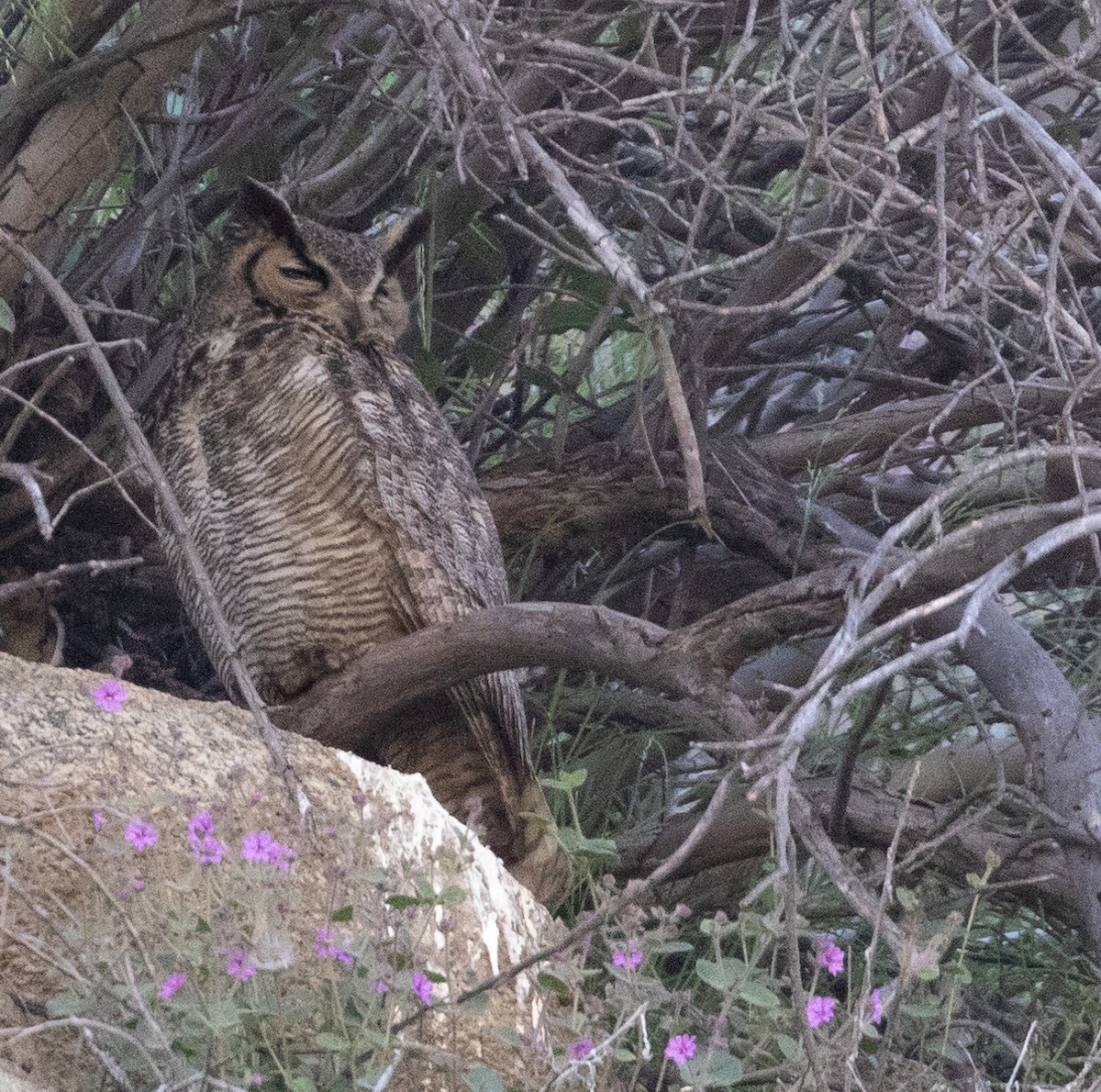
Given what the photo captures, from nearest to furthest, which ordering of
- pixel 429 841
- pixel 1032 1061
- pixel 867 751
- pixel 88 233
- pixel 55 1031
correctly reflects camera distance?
1. pixel 55 1031
2. pixel 1032 1061
3. pixel 429 841
4. pixel 867 751
5. pixel 88 233

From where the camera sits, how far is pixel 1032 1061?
5.16ft

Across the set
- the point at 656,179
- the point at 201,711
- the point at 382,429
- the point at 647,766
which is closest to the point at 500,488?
the point at 382,429

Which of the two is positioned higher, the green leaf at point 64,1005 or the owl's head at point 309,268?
the owl's head at point 309,268

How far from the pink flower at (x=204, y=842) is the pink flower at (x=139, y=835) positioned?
0.04 metres

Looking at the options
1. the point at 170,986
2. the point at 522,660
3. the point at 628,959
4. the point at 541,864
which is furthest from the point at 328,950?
the point at 541,864

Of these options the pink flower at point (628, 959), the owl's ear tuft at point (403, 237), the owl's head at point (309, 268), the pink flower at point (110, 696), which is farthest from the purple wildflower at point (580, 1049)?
the owl's ear tuft at point (403, 237)

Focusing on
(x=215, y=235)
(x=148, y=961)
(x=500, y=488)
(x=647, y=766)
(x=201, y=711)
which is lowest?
(x=647, y=766)

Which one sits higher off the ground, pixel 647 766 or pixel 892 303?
pixel 892 303

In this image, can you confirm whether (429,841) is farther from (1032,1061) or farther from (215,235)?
(215,235)

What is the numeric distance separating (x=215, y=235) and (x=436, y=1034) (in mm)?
2206

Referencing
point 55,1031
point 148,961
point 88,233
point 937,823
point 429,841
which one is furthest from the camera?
point 88,233

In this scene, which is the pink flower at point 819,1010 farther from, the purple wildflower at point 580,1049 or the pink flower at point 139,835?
the pink flower at point 139,835

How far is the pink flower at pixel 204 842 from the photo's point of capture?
1.44 m

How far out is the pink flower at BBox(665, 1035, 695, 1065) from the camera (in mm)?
1345
